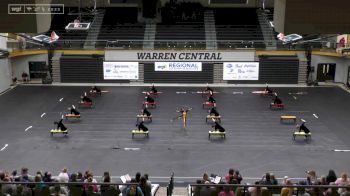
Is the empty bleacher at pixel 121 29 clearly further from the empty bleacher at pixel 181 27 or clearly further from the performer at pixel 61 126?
the performer at pixel 61 126

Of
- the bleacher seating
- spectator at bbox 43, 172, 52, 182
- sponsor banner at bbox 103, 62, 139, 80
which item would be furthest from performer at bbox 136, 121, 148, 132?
the bleacher seating

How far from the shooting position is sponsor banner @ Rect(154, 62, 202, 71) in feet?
120

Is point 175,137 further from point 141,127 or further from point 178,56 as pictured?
point 178,56

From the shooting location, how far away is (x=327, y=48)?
1446 inches

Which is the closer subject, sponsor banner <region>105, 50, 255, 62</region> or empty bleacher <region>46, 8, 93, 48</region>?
sponsor banner <region>105, 50, 255, 62</region>

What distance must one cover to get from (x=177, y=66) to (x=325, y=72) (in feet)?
37.8

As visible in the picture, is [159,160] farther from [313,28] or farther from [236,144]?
[313,28]

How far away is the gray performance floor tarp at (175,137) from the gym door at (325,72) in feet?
12.5

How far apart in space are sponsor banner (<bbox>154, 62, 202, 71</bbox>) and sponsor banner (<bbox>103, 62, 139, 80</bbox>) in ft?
5.28

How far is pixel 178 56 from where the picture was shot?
120ft

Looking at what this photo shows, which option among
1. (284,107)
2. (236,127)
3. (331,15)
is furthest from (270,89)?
(331,15)

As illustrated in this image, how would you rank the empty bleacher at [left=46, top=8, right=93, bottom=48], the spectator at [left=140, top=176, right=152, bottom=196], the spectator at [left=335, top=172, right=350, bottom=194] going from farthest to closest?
1. the empty bleacher at [left=46, top=8, right=93, bottom=48]
2. the spectator at [left=335, top=172, right=350, bottom=194]
3. the spectator at [left=140, top=176, right=152, bottom=196]

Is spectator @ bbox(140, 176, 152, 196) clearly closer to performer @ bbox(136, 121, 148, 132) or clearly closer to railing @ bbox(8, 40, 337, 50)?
performer @ bbox(136, 121, 148, 132)

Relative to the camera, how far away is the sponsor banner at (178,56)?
36.4 metres
